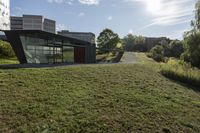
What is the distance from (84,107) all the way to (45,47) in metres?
17.3

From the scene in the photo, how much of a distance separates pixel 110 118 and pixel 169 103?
457 centimetres

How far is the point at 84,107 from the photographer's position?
9023 mm

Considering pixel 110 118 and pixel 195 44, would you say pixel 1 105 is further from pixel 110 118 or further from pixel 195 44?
pixel 195 44

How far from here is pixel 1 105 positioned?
7.96m

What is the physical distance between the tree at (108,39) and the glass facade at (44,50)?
44.7 metres

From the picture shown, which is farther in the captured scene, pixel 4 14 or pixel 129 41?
pixel 129 41

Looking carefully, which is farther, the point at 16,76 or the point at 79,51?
the point at 79,51

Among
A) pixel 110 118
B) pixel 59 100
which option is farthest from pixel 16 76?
pixel 110 118

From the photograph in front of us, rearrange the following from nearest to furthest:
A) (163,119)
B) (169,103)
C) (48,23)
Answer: (163,119) → (169,103) → (48,23)

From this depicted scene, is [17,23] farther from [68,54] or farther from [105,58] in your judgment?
[68,54]

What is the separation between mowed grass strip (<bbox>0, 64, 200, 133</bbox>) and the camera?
291 inches

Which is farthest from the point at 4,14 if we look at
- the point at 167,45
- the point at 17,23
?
the point at 17,23

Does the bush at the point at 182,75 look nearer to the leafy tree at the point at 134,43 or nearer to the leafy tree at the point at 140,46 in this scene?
the leafy tree at the point at 134,43

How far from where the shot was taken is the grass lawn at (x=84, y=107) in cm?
739
